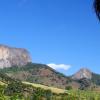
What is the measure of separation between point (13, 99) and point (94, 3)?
167m

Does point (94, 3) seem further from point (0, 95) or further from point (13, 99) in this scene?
point (13, 99)

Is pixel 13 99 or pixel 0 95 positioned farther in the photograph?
pixel 13 99

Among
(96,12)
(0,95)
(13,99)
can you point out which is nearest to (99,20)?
(96,12)

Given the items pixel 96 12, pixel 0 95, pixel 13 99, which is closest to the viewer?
pixel 96 12

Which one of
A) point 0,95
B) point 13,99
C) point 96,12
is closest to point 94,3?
→ point 96,12

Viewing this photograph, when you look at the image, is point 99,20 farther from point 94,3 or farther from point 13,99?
point 13,99

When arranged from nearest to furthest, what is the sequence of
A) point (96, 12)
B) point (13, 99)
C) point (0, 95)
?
point (96, 12), point (0, 95), point (13, 99)

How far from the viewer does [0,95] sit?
5364 inches

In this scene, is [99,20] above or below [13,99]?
below

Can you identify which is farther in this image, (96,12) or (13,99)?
(13,99)

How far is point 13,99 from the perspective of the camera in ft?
579

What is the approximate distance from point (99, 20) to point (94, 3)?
555mm

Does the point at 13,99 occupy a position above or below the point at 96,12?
above

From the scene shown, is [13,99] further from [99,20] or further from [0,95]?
[99,20]
